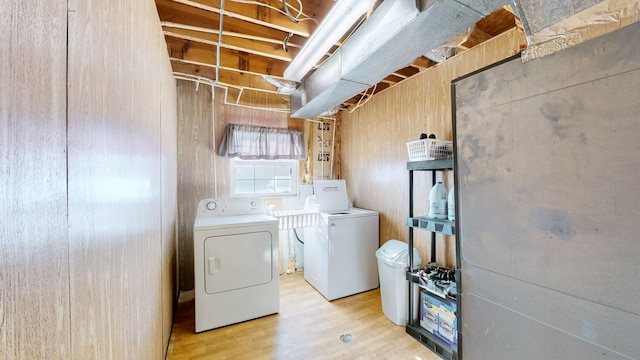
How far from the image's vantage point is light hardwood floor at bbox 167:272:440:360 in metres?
1.88

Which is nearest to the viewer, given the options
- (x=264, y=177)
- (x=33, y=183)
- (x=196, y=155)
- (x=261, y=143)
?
(x=33, y=183)

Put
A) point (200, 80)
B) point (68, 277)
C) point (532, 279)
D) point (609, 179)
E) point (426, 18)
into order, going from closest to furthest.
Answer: point (68, 277) → point (609, 179) → point (532, 279) → point (426, 18) → point (200, 80)

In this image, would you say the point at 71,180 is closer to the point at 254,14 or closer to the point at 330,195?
the point at 254,14

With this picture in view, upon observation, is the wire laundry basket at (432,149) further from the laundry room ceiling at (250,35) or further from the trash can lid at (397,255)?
the trash can lid at (397,255)

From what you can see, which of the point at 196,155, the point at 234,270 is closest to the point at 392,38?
the point at 234,270

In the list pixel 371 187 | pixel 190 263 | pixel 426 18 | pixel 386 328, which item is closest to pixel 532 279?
pixel 426 18

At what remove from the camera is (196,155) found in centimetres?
292

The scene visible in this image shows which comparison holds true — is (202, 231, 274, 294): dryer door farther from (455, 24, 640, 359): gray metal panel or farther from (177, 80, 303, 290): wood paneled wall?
(455, 24, 640, 359): gray metal panel

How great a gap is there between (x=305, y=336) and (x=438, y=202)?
5.35 feet

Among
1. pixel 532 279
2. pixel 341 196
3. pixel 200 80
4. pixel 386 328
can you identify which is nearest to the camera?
pixel 532 279

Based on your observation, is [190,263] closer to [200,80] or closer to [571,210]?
[200,80]

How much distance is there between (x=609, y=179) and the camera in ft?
2.71

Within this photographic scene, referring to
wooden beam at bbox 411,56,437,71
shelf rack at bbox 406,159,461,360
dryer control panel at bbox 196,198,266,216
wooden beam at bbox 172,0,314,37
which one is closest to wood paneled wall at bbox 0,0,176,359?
wooden beam at bbox 172,0,314,37

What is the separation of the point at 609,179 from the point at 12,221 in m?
1.55
